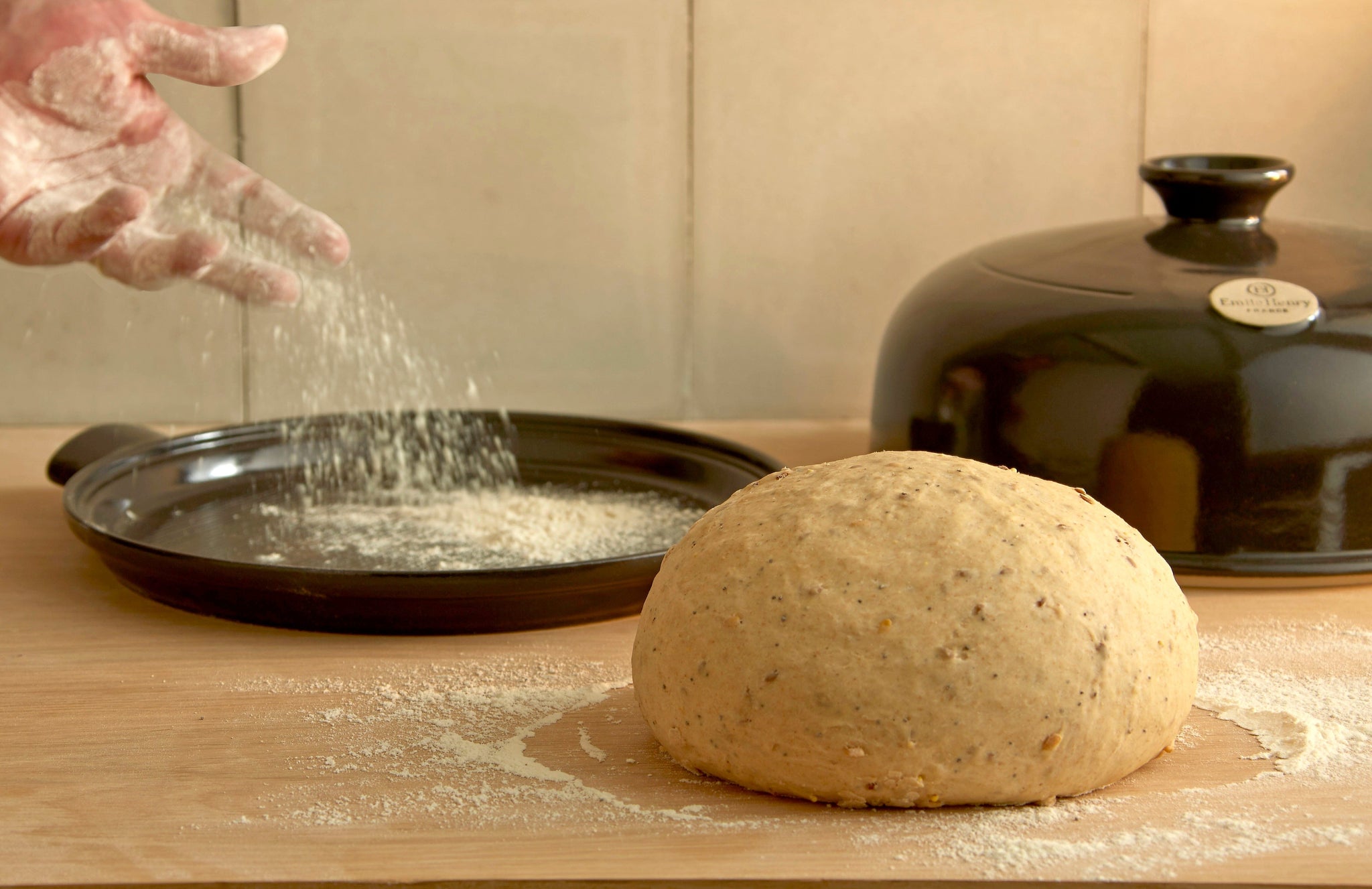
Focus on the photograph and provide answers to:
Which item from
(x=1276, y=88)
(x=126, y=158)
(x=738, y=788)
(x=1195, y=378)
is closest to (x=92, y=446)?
(x=126, y=158)

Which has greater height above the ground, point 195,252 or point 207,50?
point 207,50

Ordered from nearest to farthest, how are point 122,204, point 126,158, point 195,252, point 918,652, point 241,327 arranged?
point 918,652
point 122,204
point 195,252
point 126,158
point 241,327

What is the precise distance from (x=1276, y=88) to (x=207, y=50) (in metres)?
1.11

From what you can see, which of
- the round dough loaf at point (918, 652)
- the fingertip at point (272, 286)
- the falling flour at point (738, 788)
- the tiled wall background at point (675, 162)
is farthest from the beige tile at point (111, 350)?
the round dough loaf at point (918, 652)

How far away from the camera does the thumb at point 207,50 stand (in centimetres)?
92

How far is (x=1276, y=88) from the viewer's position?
1.41 m

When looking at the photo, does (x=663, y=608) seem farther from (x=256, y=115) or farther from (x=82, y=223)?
(x=256, y=115)

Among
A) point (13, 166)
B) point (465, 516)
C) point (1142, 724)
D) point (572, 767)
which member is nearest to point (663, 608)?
point (572, 767)

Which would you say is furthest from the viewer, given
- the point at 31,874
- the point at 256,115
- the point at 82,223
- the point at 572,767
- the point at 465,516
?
the point at 256,115

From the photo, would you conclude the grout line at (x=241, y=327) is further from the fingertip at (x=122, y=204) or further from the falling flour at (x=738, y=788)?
the falling flour at (x=738, y=788)

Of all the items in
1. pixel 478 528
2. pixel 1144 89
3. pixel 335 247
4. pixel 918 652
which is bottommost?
pixel 478 528

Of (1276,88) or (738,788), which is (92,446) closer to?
(738,788)

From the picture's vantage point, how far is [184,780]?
60 cm

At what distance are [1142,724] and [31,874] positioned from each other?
47 cm
